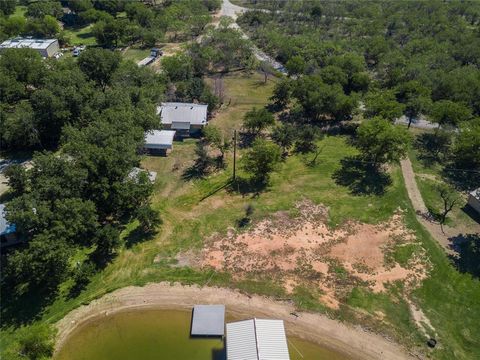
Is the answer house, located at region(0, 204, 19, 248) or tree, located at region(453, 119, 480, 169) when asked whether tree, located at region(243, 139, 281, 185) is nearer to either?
tree, located at region(453, 119, 480, 169)

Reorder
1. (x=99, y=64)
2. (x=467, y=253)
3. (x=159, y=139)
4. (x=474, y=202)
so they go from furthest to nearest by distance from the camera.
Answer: (x=99, y=64) < (x=159, y=139) < (x=474, y=202) < (x=467, y=253)

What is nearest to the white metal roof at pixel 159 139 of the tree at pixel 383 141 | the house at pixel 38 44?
the tree at pixel 383 141

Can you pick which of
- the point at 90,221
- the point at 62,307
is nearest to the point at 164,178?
the point at 90,221

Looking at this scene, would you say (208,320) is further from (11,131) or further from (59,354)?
(11,131)

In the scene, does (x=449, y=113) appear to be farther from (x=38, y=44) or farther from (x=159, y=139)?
(x=38, y=44)

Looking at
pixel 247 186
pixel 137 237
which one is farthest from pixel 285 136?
pixel 137 237

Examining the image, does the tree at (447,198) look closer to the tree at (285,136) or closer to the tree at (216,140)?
the tree at (285,136)

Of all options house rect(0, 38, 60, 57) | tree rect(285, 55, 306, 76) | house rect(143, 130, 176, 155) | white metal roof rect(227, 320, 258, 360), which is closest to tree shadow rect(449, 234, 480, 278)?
white metal roof rect(227, 320, 258, 360)
